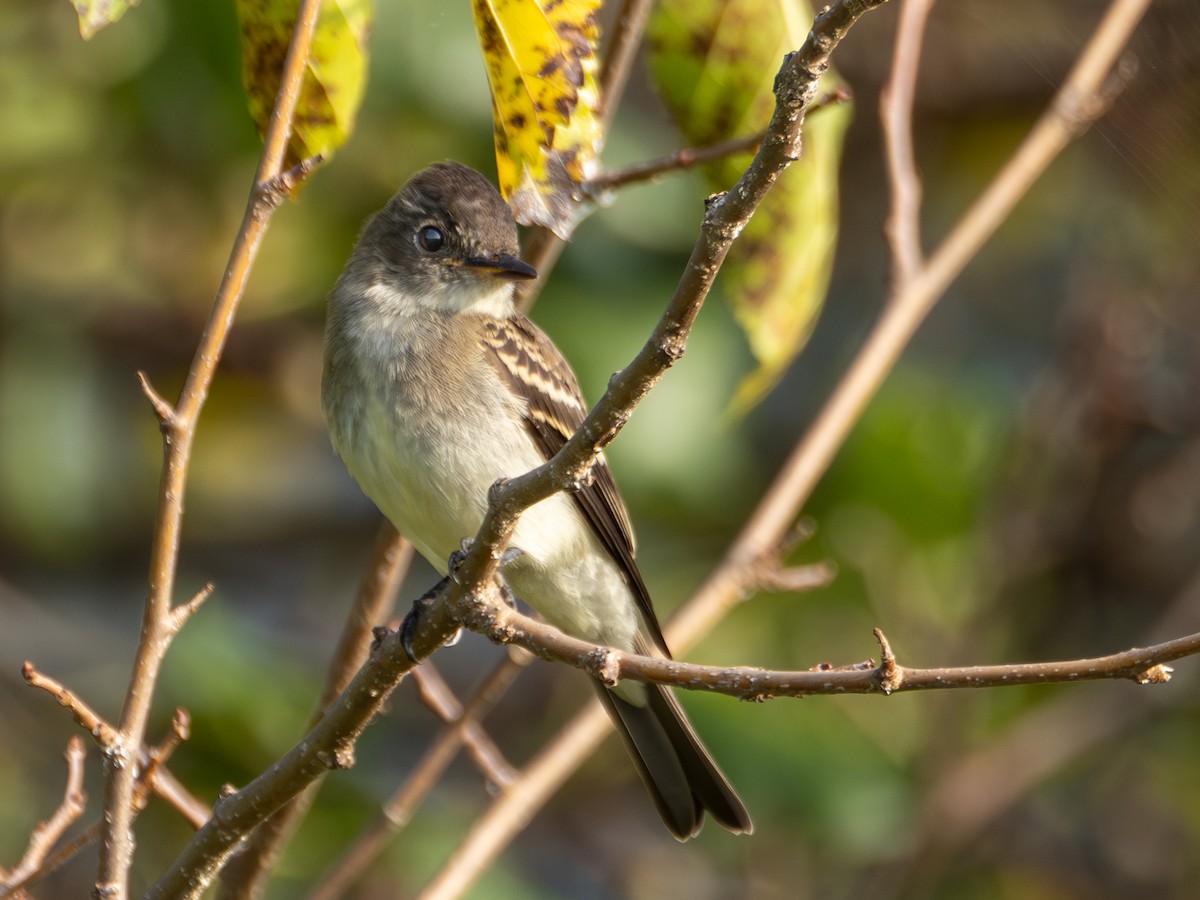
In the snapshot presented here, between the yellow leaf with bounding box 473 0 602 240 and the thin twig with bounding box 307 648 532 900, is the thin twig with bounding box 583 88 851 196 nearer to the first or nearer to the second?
the yellow leaf with bounding box 473 0 602 240

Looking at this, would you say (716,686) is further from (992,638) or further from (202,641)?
(992,638)

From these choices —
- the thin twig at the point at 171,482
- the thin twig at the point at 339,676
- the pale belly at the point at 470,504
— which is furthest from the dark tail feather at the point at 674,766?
the thin twig at the point at 171,482

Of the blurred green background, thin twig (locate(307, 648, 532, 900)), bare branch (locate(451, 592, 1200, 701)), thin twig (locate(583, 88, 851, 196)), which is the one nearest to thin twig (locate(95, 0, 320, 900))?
bare branch (locate(451, 592, 1200, 701))

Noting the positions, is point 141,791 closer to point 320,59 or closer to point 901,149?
point 320,59

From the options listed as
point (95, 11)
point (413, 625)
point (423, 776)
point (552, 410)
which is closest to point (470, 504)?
point (552, 410)

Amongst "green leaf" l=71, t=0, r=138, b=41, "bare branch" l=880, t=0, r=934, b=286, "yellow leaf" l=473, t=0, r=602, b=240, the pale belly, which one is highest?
"bare branch" l=880, t=0, r=934, b=286

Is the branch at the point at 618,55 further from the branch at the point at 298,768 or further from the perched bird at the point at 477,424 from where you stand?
the branch at the point at 298,768

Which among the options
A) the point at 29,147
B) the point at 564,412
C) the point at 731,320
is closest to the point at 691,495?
the point at 731,320
